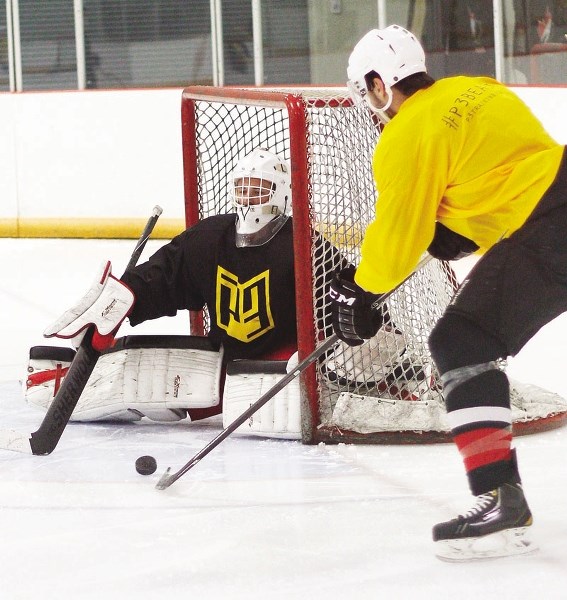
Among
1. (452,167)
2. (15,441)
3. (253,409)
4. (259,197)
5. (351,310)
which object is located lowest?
(15,441)

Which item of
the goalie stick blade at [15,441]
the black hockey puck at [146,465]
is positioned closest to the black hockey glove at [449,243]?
the black hockey puck at [146,465]

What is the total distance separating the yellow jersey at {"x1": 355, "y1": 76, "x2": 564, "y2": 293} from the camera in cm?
201

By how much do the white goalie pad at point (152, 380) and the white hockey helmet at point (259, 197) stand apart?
0.99 feet

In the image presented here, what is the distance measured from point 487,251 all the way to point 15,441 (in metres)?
1.31

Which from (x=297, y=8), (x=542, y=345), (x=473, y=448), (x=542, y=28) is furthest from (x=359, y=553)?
(x=297, y=8)

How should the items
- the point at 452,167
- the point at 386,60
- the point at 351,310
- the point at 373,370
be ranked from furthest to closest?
the point at 373,370
the point at 351,310
the point at 386,60
the point at 452,167

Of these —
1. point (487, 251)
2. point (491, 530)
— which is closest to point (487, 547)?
point (491, 530)

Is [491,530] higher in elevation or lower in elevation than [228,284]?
lower

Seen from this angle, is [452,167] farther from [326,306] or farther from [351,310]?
[326,306]

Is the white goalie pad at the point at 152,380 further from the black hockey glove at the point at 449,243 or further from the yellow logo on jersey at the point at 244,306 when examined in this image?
the black hockey glove at the point at 449,243

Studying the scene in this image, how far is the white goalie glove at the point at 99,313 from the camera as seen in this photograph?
293 centimetres

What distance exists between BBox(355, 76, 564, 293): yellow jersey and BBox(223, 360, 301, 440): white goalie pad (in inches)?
31.2

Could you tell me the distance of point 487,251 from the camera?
6.88 ft

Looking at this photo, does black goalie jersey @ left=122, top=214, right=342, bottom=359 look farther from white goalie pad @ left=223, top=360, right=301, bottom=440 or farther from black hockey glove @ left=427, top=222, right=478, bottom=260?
black hockey glove @ left=427, top=222, right=478, bottom=260
